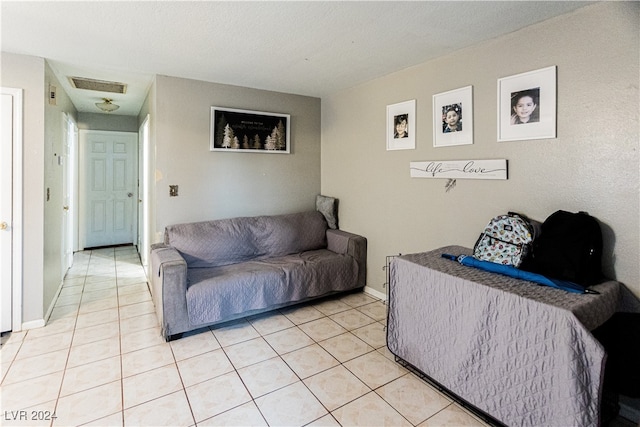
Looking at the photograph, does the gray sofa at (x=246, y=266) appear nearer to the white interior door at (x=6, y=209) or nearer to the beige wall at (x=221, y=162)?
the beige wall at (x=221, y=162)

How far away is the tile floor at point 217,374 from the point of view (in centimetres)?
184

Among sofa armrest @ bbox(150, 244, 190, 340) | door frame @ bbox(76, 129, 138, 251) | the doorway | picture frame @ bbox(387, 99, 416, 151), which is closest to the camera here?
sofa armrest @ bbox(150, 244, 190, 340)

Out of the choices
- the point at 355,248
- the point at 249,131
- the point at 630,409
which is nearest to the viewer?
the point at 630,409

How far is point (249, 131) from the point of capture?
148 inches

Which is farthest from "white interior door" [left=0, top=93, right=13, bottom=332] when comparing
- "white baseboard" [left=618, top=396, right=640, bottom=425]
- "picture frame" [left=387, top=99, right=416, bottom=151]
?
"white baseboard" [left=618, top=396, right=640, bottom=425]

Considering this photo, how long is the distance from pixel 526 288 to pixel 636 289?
67 centimetres

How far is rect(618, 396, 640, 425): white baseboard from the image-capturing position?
1795mm

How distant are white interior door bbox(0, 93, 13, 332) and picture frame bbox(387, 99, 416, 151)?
3236 millimetres

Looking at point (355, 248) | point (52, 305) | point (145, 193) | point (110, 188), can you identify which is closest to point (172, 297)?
point (52, 305)

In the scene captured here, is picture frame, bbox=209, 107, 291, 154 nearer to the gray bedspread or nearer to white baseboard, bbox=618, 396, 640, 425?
the gray bedspread

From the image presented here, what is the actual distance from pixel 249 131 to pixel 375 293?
7.54 ft

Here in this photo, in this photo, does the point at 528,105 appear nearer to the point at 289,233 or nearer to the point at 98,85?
the point at 289,233

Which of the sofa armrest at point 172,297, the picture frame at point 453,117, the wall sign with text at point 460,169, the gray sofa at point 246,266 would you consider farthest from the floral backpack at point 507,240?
the sofa armrest at point 172,297

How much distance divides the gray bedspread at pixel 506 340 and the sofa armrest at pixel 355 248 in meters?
1.28
